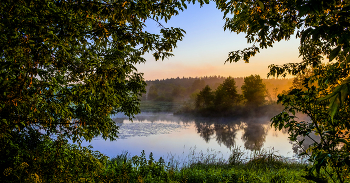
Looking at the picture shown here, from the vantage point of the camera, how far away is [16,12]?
272 cm

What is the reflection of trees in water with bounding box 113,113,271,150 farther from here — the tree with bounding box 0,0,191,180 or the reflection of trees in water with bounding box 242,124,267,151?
the tree with bounding box 0,0,191,180

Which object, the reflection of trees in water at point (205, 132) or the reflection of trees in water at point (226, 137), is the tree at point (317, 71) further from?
the reflection of trees in water at point (205, 132)

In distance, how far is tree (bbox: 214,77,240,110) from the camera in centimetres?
3934

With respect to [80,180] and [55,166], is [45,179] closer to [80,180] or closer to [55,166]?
[55,166]

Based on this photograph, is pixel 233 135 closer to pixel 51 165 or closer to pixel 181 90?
pixel 51 165

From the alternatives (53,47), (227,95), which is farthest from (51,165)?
(227,95)

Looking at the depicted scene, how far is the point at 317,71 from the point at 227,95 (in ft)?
121

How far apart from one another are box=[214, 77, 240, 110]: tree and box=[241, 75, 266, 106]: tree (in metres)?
2.23

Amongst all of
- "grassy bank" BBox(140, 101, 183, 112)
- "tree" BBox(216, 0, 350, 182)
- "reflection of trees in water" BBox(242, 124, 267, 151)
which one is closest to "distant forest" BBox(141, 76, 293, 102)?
"grassy bank" BBox(140, 101, 183, 112)

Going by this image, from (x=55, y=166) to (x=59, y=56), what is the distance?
1823mm

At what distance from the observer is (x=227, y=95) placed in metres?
39.3

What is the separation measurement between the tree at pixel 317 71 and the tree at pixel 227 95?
113ft

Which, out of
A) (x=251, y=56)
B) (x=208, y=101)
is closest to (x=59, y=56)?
(x=251, y=56)

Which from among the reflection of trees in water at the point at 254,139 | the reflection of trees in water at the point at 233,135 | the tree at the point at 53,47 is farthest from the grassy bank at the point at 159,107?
the tree at the point at 53,47
